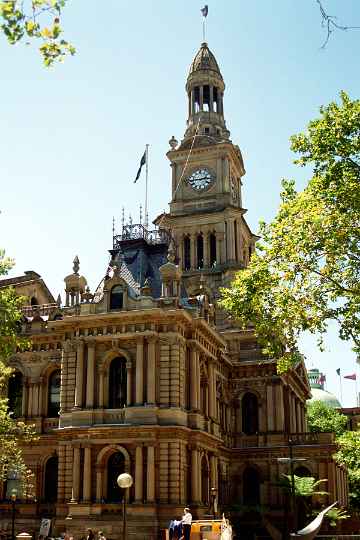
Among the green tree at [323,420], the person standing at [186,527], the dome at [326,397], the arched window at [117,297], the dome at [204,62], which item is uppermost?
the dome at [204,62]

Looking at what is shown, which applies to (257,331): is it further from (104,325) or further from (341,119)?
(104,325)

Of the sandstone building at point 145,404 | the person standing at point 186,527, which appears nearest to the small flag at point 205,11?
the sandstone building at point 145,404

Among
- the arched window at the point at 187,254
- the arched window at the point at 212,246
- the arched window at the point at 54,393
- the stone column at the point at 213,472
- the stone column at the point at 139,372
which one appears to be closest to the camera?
the stone column at the point at 139,372

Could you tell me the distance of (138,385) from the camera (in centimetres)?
3609

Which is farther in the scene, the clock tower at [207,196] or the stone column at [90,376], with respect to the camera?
the clock tower at [207,196]

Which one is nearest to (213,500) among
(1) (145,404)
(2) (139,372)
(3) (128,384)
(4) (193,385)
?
(4) (193,385)

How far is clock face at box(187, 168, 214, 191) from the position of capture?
58.3 meters

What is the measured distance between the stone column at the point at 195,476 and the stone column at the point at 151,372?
3752mm

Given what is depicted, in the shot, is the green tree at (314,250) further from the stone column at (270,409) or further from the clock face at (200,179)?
the clock face at (200,179)

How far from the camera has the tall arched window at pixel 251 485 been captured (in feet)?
150

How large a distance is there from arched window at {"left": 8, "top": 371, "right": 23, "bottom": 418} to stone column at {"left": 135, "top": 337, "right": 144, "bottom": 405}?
9399mm

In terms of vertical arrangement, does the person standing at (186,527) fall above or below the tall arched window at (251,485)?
below

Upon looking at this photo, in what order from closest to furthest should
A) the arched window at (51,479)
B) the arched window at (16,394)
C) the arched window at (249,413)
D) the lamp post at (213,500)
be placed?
the lamp post at (213,500)
the arched window at (51,479)
the arched window at (16,394)
the arched window at (249,413)

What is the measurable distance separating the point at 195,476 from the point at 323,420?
1695 inches
